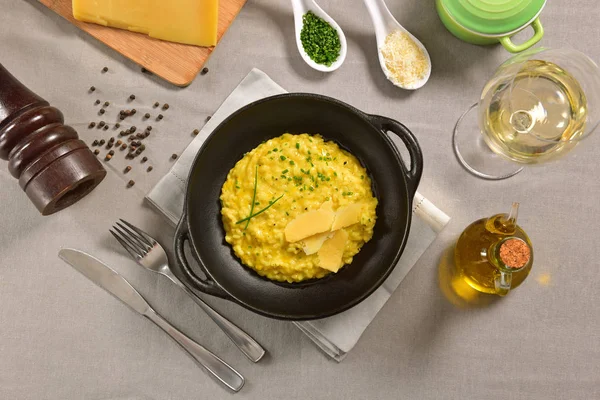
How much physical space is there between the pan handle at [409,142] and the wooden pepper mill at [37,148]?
3.62ft

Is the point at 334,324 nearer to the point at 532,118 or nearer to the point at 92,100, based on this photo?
the point at 532,118

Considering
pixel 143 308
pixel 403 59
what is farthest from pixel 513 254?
pixel 143 308

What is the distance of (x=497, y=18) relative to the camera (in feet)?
7.25

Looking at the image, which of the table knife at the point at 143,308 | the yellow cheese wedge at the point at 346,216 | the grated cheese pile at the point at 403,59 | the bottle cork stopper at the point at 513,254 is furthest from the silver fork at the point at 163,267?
the grated cheese pile at the point at 403,59

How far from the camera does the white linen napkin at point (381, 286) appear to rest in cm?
228

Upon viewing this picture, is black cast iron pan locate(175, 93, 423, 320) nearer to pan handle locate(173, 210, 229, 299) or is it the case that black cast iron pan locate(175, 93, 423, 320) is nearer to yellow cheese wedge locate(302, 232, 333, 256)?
pan handle locate(173, 210, 229, 299)

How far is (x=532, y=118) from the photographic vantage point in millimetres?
2174

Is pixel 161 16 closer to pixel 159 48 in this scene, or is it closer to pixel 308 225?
pixel 159 48

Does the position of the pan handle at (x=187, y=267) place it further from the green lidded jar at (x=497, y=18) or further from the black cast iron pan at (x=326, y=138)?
the green lidded jar at (x=497, y=18)

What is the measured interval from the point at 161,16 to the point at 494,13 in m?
1.36

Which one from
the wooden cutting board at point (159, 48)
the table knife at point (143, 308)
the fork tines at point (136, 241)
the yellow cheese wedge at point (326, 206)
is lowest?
the table knife at point (143, 308)

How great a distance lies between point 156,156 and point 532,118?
1.54 m

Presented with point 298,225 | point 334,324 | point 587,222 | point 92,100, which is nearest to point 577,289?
point 587,222

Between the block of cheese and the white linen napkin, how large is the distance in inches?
15.5
